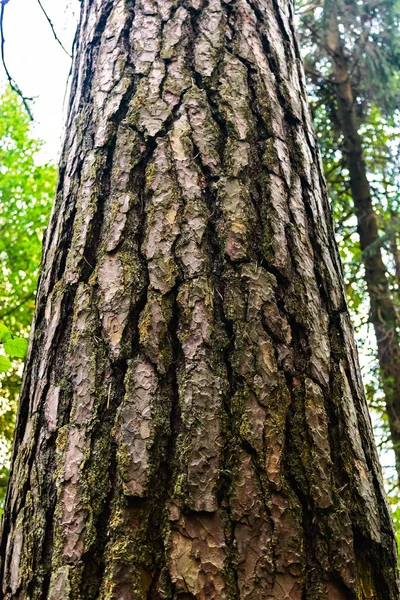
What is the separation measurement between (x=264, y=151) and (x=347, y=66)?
26.8 feet

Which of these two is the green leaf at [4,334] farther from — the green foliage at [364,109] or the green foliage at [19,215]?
the green foliage at [19,215]

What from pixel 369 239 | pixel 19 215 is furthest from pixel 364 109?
pixel 19 215

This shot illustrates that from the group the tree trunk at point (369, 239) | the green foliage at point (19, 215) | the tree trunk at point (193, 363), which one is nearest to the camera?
the tree trunk at point (193, 363)

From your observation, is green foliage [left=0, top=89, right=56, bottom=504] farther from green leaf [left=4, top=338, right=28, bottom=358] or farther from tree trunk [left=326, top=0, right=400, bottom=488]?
green leaf [left=4, top=338, right=28, bottom=358]

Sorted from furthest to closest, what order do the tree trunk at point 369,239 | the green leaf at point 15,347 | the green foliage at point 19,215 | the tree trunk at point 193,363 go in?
the green foliage at point 19,215, the tree trunk at point 369,239, the green leaf at point 15,347, the tree trunk at point 193,363

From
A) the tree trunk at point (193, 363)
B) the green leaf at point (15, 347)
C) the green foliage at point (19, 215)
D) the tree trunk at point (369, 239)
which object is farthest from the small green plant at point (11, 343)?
the green foliage at point (19, 215)

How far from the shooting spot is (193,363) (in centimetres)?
105

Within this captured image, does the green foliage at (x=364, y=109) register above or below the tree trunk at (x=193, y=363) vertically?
above

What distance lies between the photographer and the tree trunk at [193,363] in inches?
36.7

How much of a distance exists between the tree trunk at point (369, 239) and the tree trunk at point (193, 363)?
213 inches

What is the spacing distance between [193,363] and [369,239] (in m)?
7.16

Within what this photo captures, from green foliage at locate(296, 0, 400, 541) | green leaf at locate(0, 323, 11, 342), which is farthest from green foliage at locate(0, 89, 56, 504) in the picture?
green leaf at locate(0, 323, 11, 342)

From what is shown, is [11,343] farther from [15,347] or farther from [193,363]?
[193,363]

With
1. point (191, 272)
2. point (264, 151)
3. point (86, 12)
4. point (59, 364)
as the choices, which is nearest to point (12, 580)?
point (59, 364)
